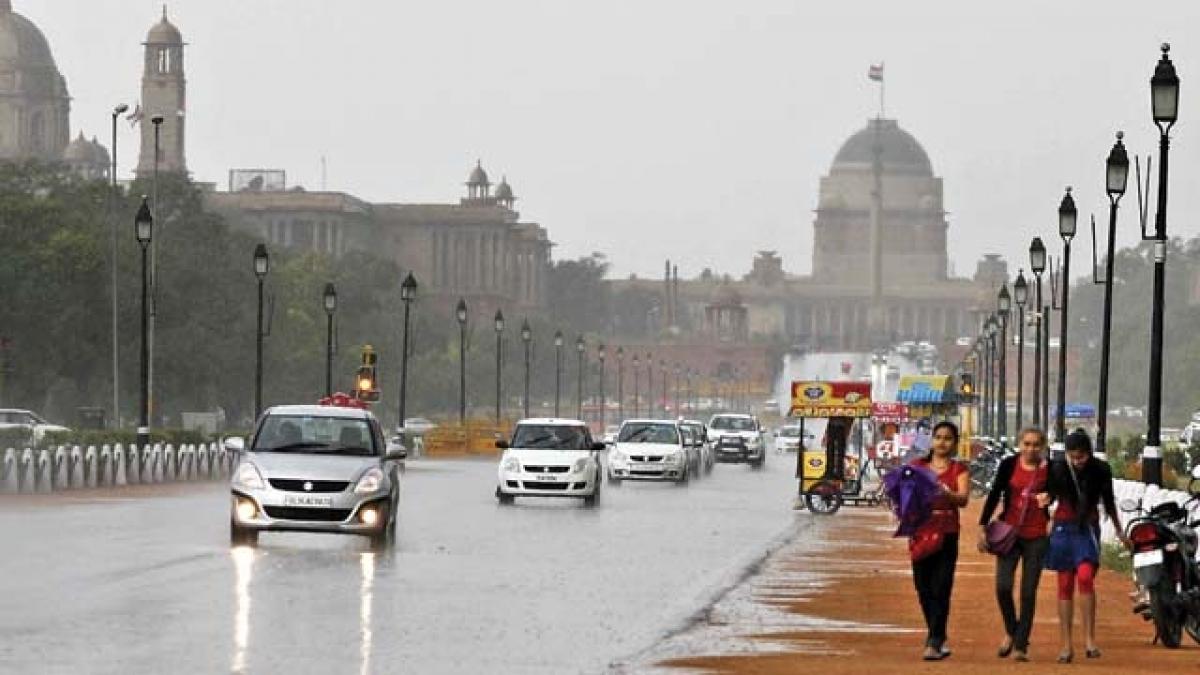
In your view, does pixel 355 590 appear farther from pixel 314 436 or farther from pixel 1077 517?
pixel 314 436

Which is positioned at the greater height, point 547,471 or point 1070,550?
point 1070,550

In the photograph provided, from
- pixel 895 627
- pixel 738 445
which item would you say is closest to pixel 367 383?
pixel 738 445

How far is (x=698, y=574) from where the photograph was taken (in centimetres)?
3136

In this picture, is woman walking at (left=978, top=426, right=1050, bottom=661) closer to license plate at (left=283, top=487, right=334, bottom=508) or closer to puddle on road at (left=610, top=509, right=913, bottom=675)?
puddle on road at (left=610, top=509, right=913, bottom=675)

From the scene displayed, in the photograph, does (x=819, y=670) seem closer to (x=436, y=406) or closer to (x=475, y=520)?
(x=475, y=520)

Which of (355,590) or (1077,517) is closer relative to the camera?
(1077,517)

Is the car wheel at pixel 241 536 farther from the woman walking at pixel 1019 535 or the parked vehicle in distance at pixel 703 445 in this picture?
the parked vehicle in distance at pixel 703 445

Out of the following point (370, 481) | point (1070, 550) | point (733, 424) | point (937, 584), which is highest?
point (1070, 550)

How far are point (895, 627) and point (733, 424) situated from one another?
74758mm

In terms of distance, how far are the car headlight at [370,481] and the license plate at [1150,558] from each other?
12.6m

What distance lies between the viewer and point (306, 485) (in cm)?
3309

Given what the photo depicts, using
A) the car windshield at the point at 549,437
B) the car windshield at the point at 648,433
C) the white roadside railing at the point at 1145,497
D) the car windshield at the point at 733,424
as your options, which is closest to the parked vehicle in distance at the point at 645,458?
the car windshield at the point at 648,433

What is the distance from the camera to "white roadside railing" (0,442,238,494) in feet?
178

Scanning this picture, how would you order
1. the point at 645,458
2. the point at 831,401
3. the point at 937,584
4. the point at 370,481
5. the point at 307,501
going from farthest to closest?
1. the point at 645,458
2. the point at 831,401
3. the point at 370,481
4. the point at 307,501
5. the point at 937,584
